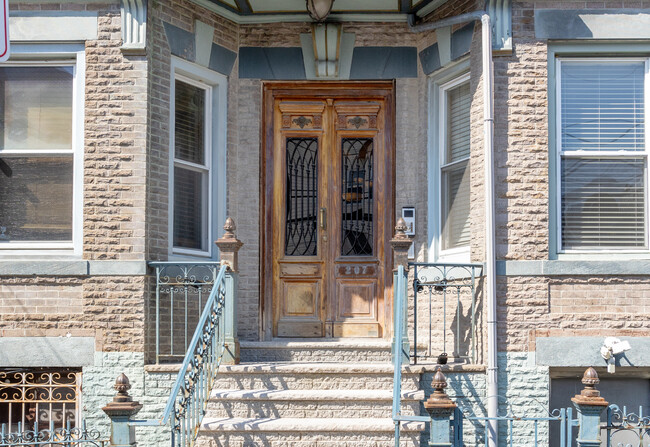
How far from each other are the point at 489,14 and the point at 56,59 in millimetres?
4136

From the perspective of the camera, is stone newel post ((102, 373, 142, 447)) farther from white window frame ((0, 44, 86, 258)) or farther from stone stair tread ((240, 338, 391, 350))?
stone stair tread ((240, 338, 391, 350))

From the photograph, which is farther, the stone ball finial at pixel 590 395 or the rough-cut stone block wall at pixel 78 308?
the rough-cut stone block wall at pixel 78 308

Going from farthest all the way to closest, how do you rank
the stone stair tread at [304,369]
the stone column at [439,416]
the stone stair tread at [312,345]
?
the stone stair tread at [312,345] < the stone stair tread at [304,369] < the stone column at [439,416]

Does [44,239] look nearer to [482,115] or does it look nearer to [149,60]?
[149,60]

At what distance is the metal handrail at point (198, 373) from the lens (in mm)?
7434

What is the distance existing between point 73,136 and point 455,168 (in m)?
3.80

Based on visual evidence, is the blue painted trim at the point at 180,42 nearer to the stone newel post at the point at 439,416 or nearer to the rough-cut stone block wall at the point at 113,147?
the rough-cut stone block wall at the point at 113,147

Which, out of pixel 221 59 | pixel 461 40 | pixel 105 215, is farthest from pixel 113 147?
pixel 461 40

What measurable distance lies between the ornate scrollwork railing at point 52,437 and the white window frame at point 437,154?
12.5ft

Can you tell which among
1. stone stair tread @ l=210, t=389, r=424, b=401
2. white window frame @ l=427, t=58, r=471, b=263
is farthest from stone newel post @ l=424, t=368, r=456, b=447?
white window frame @ l=427, t=58, r=471, b=263

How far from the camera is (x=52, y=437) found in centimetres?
811

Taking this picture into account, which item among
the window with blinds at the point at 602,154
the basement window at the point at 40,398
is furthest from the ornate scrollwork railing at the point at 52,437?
the window with blinds at the point at 602,154

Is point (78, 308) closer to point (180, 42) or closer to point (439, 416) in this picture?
point (180, 42)

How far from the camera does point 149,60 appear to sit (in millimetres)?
9289
